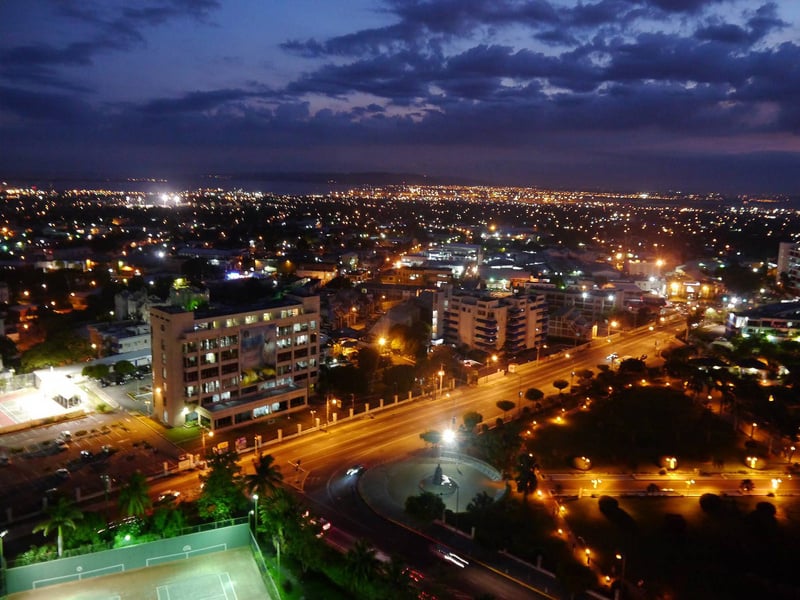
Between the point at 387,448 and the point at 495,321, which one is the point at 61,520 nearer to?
the point at 387,448

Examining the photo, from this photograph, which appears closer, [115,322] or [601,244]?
[115,322]

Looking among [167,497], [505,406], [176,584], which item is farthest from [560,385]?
[176,584]

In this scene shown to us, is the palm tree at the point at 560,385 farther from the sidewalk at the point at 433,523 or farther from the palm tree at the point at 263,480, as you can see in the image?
the palm tree at the point at 263,480

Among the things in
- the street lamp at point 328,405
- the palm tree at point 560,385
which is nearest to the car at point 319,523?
the street lamp at point 328,405

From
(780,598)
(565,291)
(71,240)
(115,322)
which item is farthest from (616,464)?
(71,240)

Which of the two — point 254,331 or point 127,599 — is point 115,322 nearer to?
point 254,331

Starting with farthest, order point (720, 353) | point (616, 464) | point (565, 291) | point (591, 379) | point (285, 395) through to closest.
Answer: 1. point (565, 291)
2. point (720, 353)
3. point (591, 379)
4. point (285, 395)
5. point (616, 464)

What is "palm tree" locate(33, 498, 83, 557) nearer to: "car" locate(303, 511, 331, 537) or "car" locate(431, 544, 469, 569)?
"car" locate(303, 511, 331, 537)
